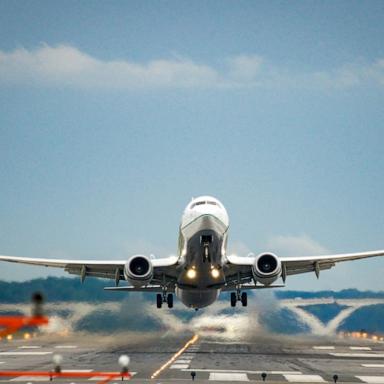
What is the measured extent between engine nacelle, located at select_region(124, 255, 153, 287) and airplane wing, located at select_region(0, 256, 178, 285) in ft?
7.32

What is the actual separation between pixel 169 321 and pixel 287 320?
9141 mm

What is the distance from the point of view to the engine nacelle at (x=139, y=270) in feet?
125

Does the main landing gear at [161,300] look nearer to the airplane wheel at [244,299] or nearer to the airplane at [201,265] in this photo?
the airplane at [201,265]

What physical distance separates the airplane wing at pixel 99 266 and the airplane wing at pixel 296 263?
146 inches

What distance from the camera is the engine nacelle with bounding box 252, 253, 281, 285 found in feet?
125

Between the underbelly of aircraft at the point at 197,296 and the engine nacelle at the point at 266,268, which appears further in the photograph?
the underbelly of aircraft at the point at 197,296

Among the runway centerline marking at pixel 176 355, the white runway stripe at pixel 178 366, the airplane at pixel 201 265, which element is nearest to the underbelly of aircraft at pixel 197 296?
the airplane at pixel 201 265

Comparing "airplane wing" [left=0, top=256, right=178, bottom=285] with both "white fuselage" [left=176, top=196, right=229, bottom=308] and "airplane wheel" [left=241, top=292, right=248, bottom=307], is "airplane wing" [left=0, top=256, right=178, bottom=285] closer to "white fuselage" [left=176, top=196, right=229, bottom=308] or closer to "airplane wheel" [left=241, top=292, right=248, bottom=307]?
"white fuselage" [left=176, top=196, right=229, bottom=308]

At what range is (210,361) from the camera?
35281 millimetres

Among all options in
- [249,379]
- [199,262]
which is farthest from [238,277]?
[249,379]

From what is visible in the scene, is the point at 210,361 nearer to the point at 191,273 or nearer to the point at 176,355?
the point at 176,355

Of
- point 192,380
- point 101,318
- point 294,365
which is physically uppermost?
point 101,318

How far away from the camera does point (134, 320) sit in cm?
4741

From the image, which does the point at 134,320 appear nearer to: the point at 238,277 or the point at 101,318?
the point at 101,318
